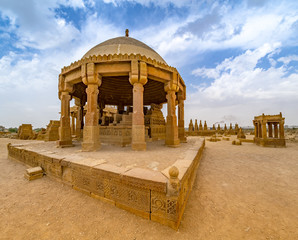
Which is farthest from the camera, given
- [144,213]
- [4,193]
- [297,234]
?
[4,193]

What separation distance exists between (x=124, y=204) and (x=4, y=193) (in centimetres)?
359

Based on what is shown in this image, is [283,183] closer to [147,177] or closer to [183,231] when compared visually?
[183,231]

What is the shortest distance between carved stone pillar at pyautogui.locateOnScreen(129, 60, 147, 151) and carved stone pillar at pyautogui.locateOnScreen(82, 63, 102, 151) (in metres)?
1.71

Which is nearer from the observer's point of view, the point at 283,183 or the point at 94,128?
the point at 283,183

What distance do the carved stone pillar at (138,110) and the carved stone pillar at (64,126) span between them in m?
3.95

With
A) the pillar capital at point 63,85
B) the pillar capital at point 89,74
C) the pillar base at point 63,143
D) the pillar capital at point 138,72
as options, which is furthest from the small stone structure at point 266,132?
the pillar capital at point 63,85

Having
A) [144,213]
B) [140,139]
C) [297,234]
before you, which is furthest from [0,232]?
[297,234]

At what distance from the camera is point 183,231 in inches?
83.0

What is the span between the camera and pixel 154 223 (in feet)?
7.47

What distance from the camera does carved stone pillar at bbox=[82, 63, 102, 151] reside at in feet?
18.0

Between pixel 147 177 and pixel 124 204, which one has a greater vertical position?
pixel 147 177

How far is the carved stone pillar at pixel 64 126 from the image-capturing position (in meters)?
6.71

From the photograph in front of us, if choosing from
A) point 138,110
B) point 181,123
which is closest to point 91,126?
point 138,110

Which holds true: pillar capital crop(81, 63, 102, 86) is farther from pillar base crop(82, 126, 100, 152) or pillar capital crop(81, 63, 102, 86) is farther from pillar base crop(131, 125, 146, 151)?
pillar base crop(131, 125, 146, 151)
